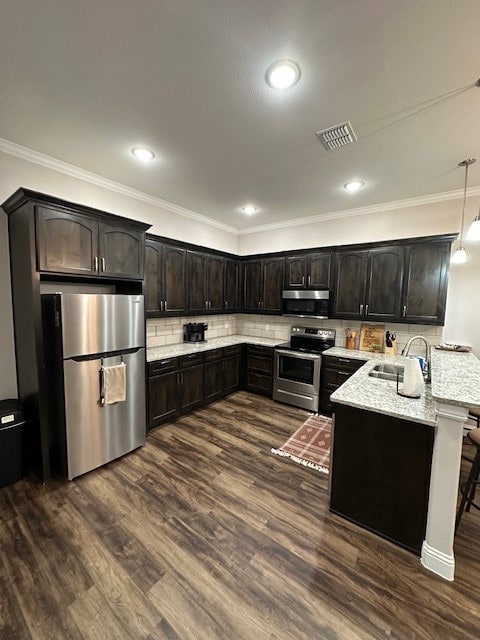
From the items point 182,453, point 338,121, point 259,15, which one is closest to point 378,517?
point 182,453

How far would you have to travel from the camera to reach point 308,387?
3920 mm

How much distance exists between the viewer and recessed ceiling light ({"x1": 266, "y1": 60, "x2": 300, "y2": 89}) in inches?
59.7

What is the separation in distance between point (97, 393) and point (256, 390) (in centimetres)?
267

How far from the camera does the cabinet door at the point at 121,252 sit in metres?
2.59

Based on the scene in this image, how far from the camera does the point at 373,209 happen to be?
385 centimetres

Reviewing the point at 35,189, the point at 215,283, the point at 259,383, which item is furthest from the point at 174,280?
the point at 259,383

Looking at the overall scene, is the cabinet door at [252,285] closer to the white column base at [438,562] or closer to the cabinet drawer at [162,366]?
the cabinet drawer at [162,366]

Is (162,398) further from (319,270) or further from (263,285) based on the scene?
(319,270)

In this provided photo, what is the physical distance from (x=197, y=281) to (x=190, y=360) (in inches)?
48.8

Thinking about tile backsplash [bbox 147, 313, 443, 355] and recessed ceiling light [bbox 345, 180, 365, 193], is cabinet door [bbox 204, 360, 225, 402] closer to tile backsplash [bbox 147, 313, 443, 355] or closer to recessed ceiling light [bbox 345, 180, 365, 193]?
tile backsplash [bbox 147, 313, 443, 355]

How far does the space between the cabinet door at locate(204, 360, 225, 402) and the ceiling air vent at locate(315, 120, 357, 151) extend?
302 cm

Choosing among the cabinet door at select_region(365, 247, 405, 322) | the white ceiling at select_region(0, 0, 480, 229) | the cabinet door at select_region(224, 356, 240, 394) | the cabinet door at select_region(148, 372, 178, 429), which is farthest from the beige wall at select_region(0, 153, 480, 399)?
the cabinet door at select_region(224, 356, 240, 394)

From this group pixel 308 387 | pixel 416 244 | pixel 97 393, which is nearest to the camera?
pixel 97 393

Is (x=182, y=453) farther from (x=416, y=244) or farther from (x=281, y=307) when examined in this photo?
(x=416, y=244)
